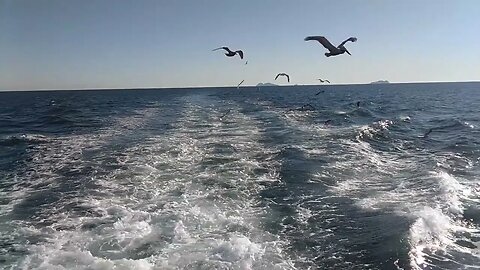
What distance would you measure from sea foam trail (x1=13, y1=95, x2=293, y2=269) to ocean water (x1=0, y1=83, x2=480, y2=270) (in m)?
0.04

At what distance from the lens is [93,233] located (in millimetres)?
10734

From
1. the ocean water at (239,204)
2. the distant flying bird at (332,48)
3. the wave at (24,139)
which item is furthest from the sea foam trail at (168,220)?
the wave at (24,139)

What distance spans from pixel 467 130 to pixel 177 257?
28.6 m

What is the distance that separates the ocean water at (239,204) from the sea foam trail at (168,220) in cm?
4

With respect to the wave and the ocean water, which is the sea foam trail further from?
the wave

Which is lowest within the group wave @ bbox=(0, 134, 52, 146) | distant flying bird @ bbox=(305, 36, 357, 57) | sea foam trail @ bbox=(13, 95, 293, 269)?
wave @ bbox=(0, 134, 52, 146)

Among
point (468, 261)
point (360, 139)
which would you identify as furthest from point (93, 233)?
point (360, 139)

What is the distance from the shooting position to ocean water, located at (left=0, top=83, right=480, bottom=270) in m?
9.65

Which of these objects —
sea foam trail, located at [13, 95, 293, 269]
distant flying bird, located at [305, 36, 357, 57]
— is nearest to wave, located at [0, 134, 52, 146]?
sea foam trail, located at [13, 95, 293, 269]

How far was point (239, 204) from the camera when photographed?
13.2 meters

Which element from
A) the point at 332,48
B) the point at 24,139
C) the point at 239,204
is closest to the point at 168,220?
the point at 239,204

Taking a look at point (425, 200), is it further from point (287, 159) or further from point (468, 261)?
point (287, 159)

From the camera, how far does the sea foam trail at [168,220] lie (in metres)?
9.29

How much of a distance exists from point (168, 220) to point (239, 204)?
243cm
